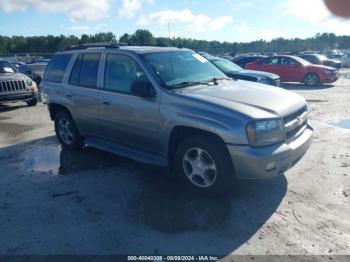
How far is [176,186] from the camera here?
4.80 metres

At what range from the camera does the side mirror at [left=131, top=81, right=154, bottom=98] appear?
4.63 meters

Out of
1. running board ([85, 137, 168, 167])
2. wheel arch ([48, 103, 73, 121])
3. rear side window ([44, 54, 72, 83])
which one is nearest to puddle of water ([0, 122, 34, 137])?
wheel arch ([48, 103, 73, 121])

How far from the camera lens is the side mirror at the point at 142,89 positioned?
4633mm

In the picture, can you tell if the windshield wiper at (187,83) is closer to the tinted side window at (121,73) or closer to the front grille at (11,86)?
the tinted side window at (121,73)

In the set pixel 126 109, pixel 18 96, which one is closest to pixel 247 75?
pixel 126 109

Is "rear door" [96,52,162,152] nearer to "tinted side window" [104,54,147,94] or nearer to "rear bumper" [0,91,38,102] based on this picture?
"tinted side window" [104,54,147,94]

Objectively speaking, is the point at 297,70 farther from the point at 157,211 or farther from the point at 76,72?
the point at 157,211

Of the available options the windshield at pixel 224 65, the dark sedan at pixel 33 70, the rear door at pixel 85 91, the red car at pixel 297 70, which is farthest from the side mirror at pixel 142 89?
the dark sedan at pixel 33 70

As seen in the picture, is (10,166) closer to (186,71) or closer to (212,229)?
(186,71)

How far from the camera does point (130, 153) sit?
5.19 m

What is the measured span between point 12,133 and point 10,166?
2.77 meters

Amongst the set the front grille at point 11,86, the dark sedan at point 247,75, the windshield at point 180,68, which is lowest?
the front grille at point 11,86

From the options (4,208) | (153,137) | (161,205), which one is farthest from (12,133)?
(161,205)

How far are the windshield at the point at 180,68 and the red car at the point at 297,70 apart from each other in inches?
506
